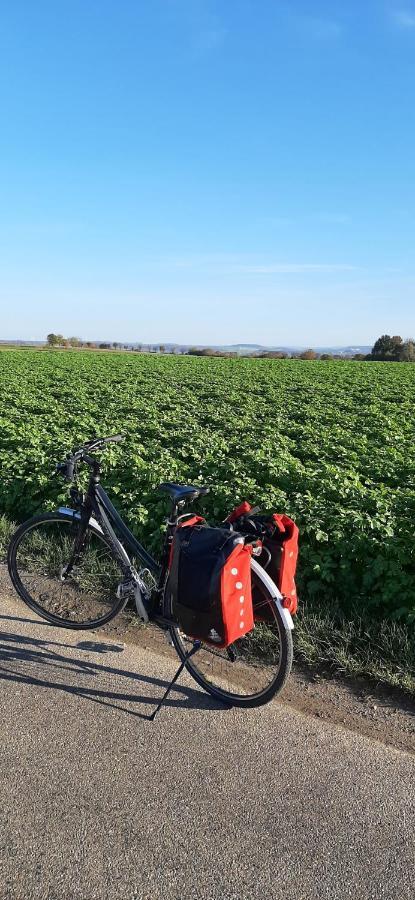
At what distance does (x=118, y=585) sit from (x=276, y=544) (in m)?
1.43

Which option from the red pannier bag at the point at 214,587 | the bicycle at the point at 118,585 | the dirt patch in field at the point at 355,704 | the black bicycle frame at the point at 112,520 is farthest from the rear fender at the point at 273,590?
the black bicycle frame at the point at 112,520

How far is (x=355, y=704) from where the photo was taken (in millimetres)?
3344

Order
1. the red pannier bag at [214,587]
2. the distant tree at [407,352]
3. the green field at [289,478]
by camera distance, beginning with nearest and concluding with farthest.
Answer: the red pannier bag at [214,587], the green field at [289,478], the distant tree at [407,352]

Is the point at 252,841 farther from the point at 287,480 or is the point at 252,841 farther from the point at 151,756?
the point at 287,480

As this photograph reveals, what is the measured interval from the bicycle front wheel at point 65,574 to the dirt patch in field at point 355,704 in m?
0.73

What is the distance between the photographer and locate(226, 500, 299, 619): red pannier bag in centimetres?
329

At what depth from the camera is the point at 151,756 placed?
9.27 ft

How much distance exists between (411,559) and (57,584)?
2.84m

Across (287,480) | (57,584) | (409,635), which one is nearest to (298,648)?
(409,635)

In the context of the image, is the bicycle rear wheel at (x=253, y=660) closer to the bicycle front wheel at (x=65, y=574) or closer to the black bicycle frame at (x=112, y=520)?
the black bicycle frame at (x=112, y=520)

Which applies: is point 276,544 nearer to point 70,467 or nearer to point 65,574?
point 70,467

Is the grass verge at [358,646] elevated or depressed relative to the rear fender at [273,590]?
depressed

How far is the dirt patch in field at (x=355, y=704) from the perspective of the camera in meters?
3.11

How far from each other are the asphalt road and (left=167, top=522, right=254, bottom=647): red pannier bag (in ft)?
1.77
